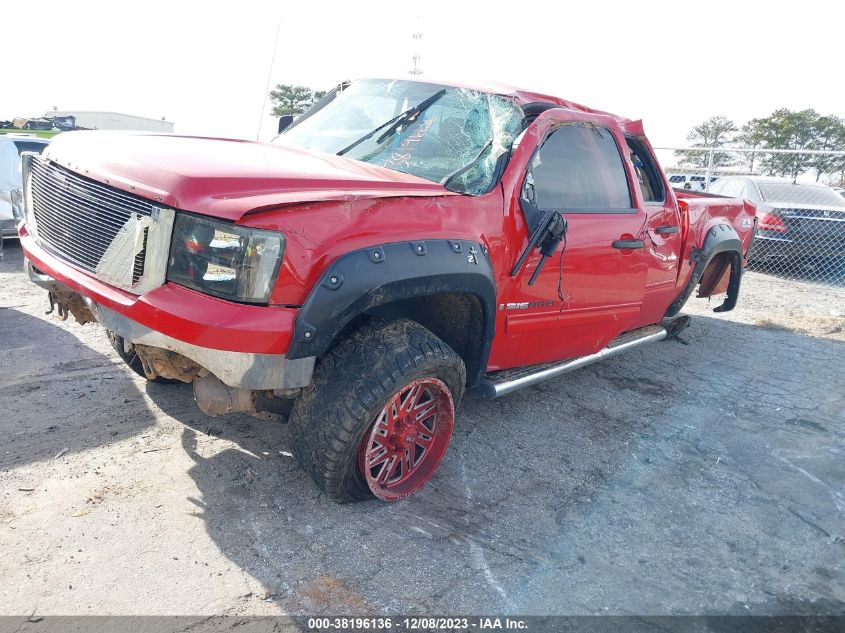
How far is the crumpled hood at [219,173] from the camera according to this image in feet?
7.81

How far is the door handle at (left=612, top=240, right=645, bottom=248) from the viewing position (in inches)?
153

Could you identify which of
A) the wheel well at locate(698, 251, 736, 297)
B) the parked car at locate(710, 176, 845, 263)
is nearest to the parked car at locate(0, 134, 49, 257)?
the wheel well at locate(698, 251, 736, 297)

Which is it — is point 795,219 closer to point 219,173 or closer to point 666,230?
point 666,230

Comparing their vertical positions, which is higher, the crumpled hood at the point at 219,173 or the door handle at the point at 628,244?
the crumpled hood at the point at 219,173

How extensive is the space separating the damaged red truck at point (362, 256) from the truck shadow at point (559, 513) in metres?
0.30

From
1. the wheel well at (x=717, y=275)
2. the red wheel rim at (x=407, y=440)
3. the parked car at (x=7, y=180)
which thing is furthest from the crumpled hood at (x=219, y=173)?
the parked car at (x=7, y=180)

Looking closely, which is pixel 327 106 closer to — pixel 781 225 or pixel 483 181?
pixel 483 181

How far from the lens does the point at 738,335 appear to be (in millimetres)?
6742

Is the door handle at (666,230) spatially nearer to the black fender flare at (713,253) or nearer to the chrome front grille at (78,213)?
the black fender flare at (713,253)

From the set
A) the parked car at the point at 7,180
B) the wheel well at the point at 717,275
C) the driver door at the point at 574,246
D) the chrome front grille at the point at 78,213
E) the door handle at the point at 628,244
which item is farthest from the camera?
the parked car at the point at 7,180

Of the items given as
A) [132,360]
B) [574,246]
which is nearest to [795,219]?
[574,246]

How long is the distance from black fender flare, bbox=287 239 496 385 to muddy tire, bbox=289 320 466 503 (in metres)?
0.20

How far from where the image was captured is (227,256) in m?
2.35

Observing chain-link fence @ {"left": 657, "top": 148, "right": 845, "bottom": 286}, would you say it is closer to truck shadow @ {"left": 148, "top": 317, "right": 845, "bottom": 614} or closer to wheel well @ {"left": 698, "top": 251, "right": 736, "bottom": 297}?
wheel well @ {"left": 698, "top": 251, "right": 736, "bottom": 297}
